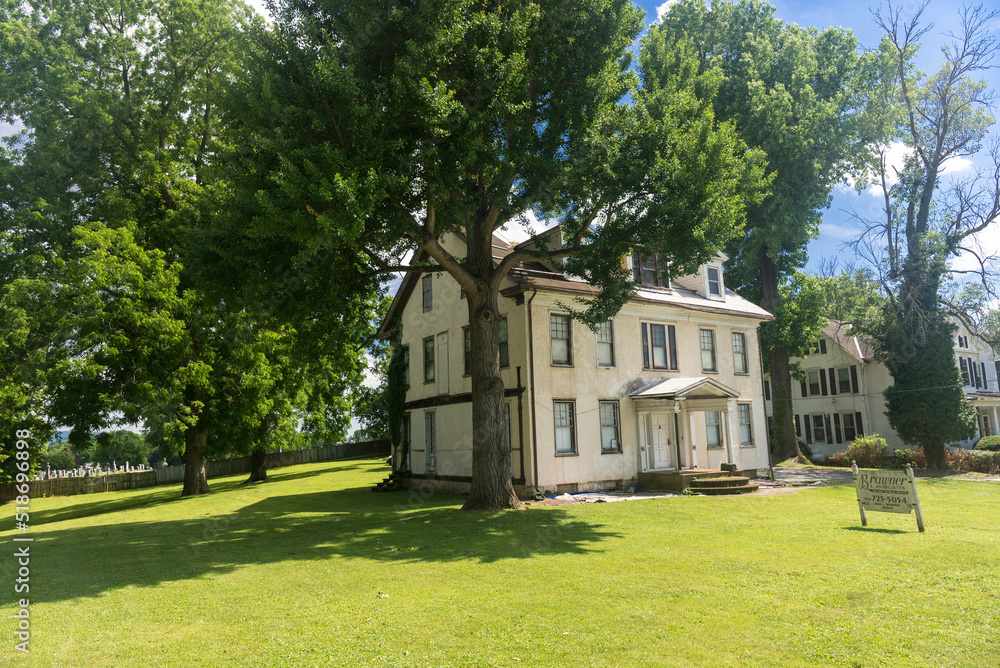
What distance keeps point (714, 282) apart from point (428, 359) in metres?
12.4

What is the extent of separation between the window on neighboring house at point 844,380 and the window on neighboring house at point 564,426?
1140 inches

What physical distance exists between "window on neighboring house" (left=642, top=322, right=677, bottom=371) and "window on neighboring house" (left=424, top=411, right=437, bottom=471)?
837cm

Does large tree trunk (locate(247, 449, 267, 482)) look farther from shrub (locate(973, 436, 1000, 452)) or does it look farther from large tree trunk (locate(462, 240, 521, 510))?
shrub (locate(973, 436, 1000, 452))

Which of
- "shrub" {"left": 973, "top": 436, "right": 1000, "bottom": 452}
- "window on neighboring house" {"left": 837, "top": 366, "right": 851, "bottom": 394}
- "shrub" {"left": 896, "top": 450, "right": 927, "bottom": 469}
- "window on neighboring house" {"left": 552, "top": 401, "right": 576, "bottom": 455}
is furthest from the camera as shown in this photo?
"window on neighboring house" {"left": 837, "top": 366, "right": 851, "bottom": 394}

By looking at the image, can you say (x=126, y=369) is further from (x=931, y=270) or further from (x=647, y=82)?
(x=931, y=270)

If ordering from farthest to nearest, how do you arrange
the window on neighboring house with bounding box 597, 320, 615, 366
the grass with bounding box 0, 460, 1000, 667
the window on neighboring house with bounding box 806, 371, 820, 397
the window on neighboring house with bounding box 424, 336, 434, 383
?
the window on neighboring house with bounding box 806, 371, 820, 397
the window on neighboring house with bounding box 424, 336, 434, 383
the window on neighboring house with bounding box 597, 320, 615, 366
the grass with bounding box 0, 460, 1000, 667

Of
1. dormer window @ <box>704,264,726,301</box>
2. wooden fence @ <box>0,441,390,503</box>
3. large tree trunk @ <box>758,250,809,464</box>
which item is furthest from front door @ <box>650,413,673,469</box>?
wooden fence @ <box>0,441,390,503</box>

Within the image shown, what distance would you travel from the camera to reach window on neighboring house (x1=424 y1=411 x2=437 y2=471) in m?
24.0

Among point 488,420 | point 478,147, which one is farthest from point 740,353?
point 478,147

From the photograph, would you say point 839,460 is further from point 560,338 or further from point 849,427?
point 560,338

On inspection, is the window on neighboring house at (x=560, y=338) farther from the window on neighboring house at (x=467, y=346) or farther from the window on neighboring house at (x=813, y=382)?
the window on neighboring house at (x=813, y=382)

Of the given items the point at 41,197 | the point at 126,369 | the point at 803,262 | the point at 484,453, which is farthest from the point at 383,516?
the point at 803,262

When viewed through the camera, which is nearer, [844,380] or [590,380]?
[590,380]

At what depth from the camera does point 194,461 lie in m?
26.7
